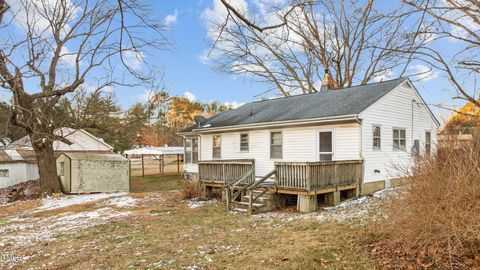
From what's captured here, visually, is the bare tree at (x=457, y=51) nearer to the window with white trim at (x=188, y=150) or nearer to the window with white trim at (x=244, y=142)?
the window with white trim at (x=244, y=142)

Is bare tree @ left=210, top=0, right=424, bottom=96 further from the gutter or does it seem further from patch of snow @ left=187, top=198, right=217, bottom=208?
patch of snow @ left=187, top=198, right=217, bottom=208

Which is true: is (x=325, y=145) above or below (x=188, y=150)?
above

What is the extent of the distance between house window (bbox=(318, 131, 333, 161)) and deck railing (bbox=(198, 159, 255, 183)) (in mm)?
2865

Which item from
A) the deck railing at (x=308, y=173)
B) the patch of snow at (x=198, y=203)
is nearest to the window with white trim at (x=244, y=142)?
the deck railing at (x=308, y=173)

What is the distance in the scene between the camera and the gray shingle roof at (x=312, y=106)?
12602 millimetres

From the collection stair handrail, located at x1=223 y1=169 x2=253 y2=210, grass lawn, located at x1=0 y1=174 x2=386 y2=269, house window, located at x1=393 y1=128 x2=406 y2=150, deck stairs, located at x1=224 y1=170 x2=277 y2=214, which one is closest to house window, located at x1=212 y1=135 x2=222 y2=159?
stair handrail, located at x1=223 y1=169 x2=253 y2=210

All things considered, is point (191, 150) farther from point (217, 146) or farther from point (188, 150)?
point (217, 146)

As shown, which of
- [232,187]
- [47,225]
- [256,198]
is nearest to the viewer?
[47,225]

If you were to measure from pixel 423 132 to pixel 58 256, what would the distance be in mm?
15046

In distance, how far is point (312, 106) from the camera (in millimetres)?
14383

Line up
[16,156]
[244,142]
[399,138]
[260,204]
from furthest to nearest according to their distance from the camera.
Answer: [16,156] < [244,142] < [399,138] < [260,204]

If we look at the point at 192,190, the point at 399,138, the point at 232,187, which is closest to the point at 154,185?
the point at 192,190

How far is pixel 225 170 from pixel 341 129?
4671 mm

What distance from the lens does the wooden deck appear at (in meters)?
10.3
